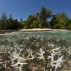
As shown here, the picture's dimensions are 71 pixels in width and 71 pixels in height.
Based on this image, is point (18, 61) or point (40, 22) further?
point (40, 22)

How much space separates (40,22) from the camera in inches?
1444

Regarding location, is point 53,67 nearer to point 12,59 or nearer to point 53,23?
point 12,59

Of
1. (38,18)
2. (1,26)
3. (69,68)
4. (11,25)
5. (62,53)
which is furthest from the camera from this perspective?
(38,18)

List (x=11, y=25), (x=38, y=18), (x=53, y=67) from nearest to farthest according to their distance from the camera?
(x=53, y=67) → (x=11, y=25) → (x=38, y=18)

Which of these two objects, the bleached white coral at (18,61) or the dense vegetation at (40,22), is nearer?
the bleached white coral at (18,61)

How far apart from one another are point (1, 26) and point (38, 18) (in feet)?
38.6

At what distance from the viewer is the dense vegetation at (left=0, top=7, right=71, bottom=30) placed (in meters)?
32.3

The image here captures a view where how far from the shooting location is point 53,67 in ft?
10.6

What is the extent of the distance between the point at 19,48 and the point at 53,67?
94cm

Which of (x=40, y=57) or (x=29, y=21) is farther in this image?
(x=29, y=21)

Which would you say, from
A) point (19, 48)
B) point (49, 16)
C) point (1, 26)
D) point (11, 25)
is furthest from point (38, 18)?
point (19, 48)

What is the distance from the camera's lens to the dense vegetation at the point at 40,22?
106ft

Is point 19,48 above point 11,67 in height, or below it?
above

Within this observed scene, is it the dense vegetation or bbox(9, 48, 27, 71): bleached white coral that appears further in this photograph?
the dense vegetation
